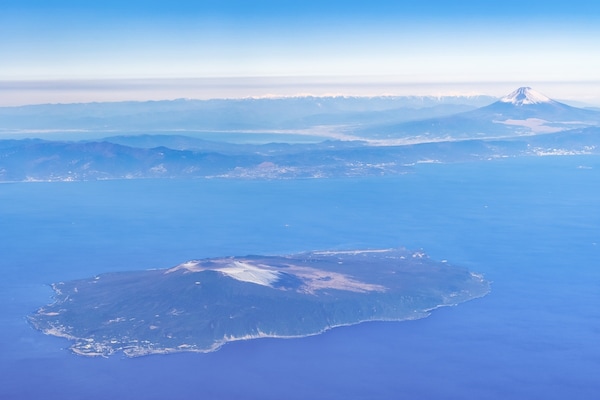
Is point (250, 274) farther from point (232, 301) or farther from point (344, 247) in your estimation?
point (344, 247)

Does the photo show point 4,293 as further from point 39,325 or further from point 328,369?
point 328,369

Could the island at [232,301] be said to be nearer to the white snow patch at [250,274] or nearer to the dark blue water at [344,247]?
the white snow patch at [250,274]

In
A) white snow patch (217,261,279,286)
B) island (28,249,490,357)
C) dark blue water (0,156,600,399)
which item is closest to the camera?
dark blue water (0,156,600,399)

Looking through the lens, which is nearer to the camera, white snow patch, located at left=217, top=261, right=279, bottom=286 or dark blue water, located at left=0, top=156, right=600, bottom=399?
dark blue water, located at left=0, top=156, right=600, bottom=399

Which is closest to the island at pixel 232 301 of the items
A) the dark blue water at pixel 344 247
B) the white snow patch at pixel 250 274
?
the white snow patch at pixel 250 274

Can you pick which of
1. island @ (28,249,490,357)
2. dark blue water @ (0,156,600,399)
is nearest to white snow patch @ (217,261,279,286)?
island @ (28,249,490,357)

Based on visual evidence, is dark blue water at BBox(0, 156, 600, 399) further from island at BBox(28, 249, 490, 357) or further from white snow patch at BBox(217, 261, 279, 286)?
white snow patch at BBox(217, 261, 279, 286)
